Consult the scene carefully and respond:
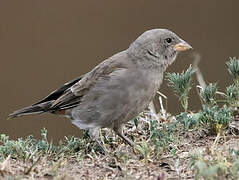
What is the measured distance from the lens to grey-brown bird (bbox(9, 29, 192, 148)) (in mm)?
5930

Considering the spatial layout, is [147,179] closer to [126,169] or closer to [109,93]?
[126,169]

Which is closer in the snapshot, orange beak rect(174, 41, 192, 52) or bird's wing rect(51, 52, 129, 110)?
bird's wing rect(51, 52, 129, 110)

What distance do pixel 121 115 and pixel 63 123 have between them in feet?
11.0

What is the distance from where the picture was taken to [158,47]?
629 centimetres

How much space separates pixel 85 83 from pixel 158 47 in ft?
2.65

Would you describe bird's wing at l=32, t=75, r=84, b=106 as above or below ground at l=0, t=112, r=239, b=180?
above

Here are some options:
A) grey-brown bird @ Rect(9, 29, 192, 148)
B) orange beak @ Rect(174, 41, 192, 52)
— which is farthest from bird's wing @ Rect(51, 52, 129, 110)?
orange beak @ Rect(174, 41, 192, 52)

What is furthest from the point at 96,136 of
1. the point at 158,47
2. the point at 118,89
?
the point at 158,47

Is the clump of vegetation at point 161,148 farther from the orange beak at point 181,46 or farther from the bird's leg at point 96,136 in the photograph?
the orange beak at point 181,46

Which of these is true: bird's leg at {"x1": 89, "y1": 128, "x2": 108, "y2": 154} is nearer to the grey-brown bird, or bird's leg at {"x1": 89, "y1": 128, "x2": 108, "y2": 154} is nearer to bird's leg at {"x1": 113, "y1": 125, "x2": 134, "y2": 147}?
the grey-brown bird

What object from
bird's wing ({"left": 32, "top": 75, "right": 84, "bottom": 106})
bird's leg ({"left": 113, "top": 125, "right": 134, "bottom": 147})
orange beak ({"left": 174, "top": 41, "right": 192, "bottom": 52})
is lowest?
bird's leg ({"left": 113, "top": 125, "right": 134, "bottom": 147})

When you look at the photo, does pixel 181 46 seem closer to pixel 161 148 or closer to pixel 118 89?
pixel 118 89

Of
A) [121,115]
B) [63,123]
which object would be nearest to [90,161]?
[121,115]

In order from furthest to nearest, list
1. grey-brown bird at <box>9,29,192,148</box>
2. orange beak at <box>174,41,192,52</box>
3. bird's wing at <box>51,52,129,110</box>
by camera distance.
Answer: orange beak at <box>174,41,192,52</box> < bird's wing at <box>51,52,129,110</box> < grey-brown bird at <box>9,29,192,148</box>
